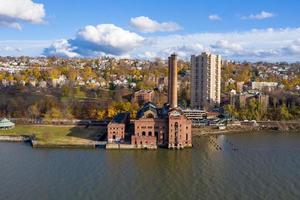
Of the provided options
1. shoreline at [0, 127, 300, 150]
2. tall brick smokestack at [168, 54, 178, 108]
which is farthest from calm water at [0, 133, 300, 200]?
tall brick smokestack at [168, 54, 178, 108]

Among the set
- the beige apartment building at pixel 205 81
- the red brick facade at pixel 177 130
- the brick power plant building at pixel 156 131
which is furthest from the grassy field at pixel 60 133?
the beige apartment building at pixel 205 81

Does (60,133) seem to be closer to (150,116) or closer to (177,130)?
(150,116)

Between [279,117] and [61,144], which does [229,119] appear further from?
[61,144]

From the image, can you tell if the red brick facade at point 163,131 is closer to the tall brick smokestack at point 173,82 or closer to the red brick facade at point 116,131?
the red brick facade at point 116,131

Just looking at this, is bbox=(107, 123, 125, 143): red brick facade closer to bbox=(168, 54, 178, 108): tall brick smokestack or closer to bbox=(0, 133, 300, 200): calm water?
bbox=(0, 133, 300, 200): calm water

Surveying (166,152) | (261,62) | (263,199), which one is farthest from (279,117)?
(261,62)
